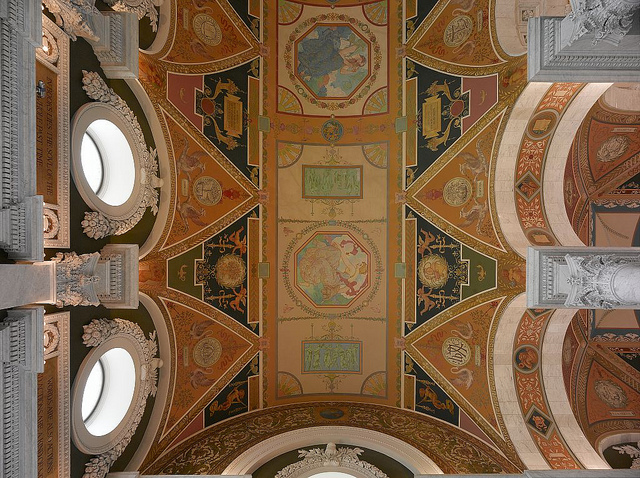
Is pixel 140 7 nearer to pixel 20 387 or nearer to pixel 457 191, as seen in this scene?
pixel 20 387

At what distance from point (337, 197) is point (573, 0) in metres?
6.53

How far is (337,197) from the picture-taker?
10.2m

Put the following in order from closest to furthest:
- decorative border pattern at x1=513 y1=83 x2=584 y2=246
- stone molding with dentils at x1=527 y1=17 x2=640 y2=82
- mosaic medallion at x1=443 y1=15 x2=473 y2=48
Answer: stone molding with dentils at x1=527 y1=17 x2=640 y2=82 < decorative border pattern at x1=513 y1=83 x2=584 y2=246 < mosaic medallion at x1=443 y1=15 x2=473 y2=48

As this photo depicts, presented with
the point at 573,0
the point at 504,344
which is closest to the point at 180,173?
the point at 573,0

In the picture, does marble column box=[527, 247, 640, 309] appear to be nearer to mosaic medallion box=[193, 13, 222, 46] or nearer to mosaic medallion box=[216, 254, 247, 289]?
mosaic medallion box=[216, 254, 247, 289]

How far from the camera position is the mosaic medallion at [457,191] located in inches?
344

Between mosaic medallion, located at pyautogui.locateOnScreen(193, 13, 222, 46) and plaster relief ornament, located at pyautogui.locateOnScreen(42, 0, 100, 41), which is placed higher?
mosaic medallion, located at pyautogui.locateOnScreen(193, 13, 222, 46)

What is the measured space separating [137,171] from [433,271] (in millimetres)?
6913

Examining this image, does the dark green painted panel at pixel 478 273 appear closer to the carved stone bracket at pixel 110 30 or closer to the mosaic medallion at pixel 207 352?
the mosaic medallion at pixel 207 352

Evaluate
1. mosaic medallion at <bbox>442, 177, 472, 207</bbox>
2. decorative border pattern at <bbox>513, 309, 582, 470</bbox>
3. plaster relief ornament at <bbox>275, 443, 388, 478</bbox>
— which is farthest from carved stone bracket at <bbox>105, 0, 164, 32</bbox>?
decorative border pattern at <bbox>513, 309, 582, 470</bbox>

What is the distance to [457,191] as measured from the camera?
29.2 ft

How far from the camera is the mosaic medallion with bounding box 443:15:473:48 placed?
8.26m

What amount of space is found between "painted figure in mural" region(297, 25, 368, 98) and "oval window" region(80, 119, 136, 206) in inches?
190

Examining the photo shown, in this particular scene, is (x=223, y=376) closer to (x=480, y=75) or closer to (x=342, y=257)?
(x=342, y=257)
